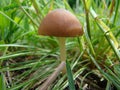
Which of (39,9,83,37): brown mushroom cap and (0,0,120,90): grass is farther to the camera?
(0,0,120,90): grass

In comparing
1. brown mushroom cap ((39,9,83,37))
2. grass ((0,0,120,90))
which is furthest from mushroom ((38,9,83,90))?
grass ((0,0,120,90))

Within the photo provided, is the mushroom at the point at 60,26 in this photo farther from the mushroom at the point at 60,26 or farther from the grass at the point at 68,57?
the grass at the point at 68,57

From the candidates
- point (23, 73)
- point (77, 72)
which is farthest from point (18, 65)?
point (77, 72)

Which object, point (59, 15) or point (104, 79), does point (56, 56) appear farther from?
point (59, 15)

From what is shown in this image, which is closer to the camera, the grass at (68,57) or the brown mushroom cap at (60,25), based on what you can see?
the brown mushroom cap at (60,25)

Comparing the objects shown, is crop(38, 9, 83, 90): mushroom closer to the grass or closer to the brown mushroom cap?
the brown mushroom cap

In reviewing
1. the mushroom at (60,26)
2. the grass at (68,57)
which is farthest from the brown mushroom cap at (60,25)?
the grass at (68,57)

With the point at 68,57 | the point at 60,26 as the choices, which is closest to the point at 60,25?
the point at 60,26

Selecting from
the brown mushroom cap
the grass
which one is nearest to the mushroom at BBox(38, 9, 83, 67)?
the brown mushroom cap

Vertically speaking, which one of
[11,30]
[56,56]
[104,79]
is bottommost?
[104,79]
